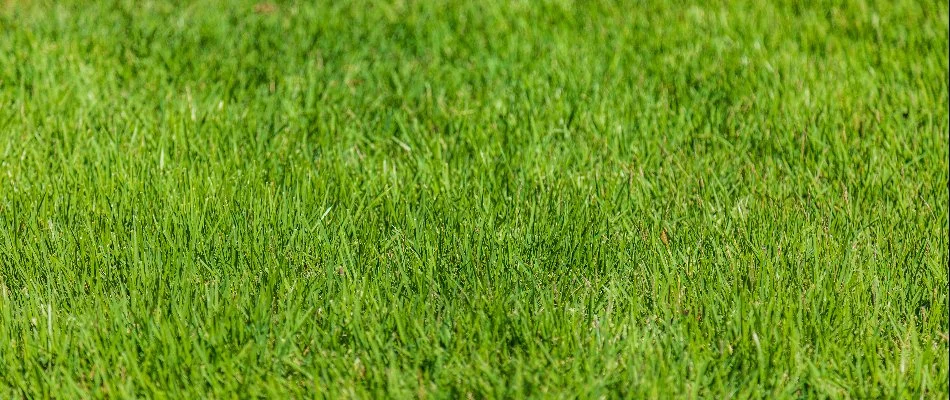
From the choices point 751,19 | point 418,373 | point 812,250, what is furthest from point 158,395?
point 751,19

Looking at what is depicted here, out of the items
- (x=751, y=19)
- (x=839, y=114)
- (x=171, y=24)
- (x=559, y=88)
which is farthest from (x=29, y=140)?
(x=751, y=19)

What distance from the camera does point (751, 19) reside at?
187 inches

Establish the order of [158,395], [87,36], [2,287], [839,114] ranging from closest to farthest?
[158,395] < [2,287] < [839,114] < [87,36]

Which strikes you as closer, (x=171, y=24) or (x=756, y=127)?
(x=756, y=127)

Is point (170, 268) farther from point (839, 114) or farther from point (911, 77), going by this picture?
point (911, 77)

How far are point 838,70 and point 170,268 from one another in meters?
2.63

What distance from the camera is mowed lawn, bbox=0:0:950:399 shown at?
2.31 m

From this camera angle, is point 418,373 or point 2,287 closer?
point 418,373

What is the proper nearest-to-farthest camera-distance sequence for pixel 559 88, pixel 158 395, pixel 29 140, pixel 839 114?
pixel 158 395, pixel 29 140, pixel 839 114, pixel 559 88

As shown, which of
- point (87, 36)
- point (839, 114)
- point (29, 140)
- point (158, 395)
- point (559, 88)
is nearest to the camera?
point (158, 395)

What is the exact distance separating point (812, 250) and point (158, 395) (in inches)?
62.7

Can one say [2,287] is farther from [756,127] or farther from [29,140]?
[756,127]

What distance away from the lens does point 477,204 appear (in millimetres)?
3014

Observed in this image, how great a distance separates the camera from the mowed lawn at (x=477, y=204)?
2311 mm
